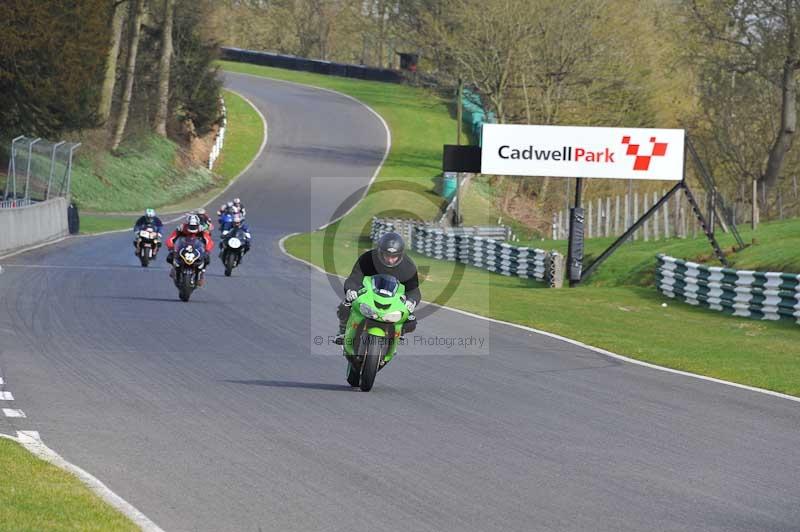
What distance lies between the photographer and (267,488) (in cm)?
829

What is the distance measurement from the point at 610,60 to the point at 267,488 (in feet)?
177

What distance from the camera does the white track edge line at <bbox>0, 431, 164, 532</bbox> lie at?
7.27m

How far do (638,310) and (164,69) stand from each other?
43815mm

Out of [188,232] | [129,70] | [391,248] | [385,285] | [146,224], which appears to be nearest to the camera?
[385,285]

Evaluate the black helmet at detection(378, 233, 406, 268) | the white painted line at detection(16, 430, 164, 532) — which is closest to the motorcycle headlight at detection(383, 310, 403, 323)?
the black helmet at detection(378, 233, 406, 268)

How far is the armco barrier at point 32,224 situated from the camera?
3381cm

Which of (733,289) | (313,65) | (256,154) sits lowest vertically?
(733,289)

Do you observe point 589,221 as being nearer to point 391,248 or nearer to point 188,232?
point 188,232

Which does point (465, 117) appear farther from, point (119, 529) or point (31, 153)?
point (119, 529)

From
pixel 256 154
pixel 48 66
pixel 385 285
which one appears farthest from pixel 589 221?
pixel 256 154

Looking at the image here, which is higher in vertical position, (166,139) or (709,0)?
(709,0)

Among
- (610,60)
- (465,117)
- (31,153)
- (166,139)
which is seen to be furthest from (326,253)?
(465,117)

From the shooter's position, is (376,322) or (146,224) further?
(146,224)

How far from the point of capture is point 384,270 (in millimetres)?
12875
